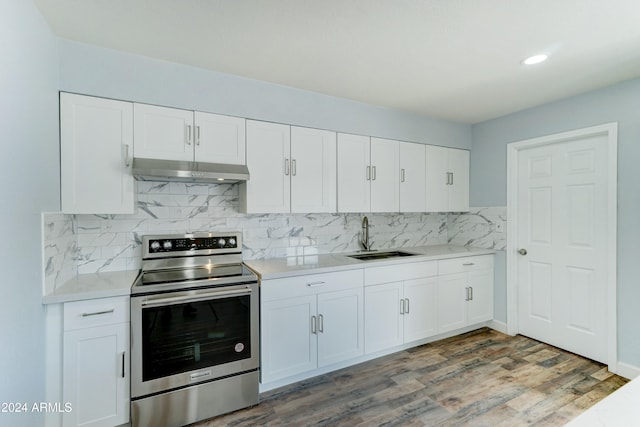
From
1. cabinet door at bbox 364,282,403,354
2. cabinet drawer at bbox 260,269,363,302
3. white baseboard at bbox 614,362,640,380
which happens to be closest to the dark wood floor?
white baseboard at bbox 614,362,640,380

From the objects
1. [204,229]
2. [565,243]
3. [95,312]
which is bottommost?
[95,312]

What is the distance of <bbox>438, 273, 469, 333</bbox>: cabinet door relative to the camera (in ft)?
10.0

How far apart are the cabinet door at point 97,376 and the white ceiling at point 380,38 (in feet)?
5.88

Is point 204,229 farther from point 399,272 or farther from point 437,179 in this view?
point 437,179

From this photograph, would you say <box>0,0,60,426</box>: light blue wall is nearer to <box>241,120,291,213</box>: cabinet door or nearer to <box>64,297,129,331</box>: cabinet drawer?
<box>64,297,129,331</box>: cabinet drawer

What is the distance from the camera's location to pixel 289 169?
2570mm

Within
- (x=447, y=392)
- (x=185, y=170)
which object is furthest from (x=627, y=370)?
(x=185, y=170)

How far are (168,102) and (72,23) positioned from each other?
2.04 feet

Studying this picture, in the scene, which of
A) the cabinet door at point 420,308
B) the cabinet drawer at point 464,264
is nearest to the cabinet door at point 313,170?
the cabinet door at point 420,308

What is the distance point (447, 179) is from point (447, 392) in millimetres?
2270

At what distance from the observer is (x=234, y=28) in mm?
1728

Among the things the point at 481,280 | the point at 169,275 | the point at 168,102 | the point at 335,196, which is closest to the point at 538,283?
the point at 481,280

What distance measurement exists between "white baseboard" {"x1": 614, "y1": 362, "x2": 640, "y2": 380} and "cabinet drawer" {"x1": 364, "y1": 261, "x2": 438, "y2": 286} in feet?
5.17

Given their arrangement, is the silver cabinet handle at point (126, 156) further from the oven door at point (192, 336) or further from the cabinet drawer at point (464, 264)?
Result: the cabinet drawer at point (464, 264)
